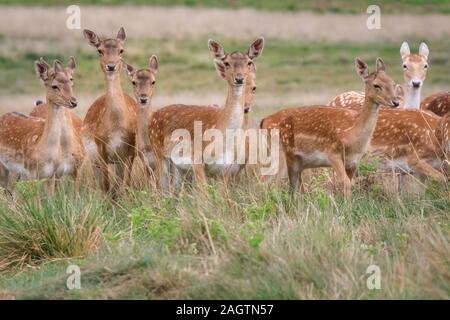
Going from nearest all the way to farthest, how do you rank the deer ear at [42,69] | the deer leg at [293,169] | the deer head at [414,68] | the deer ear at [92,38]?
the deer leg at [293,169] → the deer ear at [42,69] → the deer ear at [92,38] → the deer head at [414,68]

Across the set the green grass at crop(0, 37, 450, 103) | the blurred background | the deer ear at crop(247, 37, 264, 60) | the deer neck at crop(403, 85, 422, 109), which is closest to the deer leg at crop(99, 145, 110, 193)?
the deer ear at crop(247, 37, 264, 60)

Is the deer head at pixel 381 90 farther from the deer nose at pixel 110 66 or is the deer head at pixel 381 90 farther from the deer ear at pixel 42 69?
the deer ear at pixel 42 69

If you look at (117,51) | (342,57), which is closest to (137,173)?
(117,51)

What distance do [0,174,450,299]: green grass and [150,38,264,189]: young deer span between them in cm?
48

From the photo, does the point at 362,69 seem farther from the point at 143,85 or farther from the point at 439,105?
the point at 143,85

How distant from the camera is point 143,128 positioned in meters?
12.1

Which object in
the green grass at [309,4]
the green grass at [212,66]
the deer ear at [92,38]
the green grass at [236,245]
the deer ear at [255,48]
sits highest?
the green grass at [309,4]

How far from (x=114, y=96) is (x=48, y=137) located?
86 centimetres

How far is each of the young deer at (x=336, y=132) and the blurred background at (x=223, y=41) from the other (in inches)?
430

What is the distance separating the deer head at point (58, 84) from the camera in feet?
38.3

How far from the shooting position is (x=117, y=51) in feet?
39.9

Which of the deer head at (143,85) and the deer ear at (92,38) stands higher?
the deer ear at (92,38)

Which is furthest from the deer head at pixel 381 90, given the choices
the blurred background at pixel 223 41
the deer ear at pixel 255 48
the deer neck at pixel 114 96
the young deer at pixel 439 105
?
the blurred background at pixel 223 41

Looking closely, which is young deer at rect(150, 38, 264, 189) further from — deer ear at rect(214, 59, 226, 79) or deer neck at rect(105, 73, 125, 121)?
deer neck at rect(105, 73, 125, 121)
